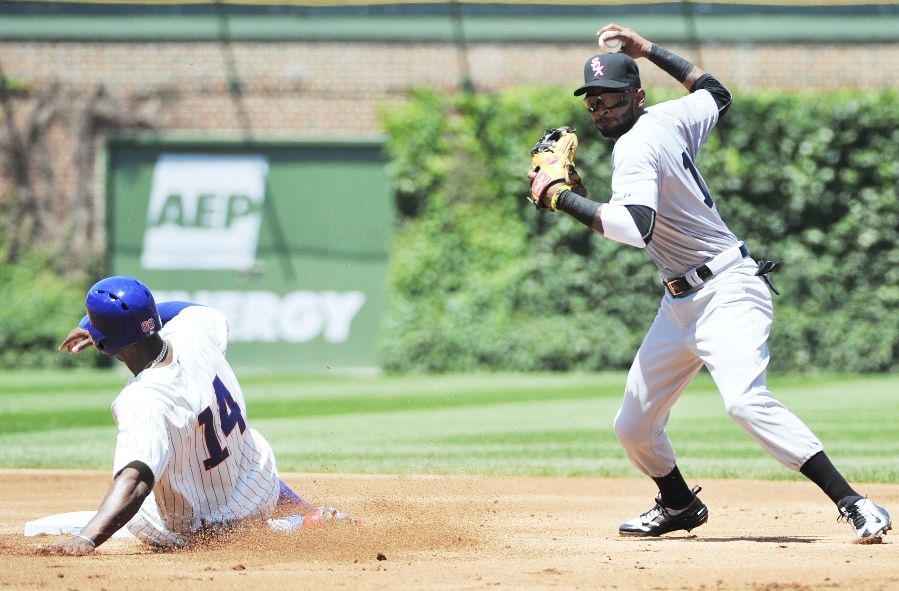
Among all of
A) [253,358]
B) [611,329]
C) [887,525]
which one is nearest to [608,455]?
[887,525]

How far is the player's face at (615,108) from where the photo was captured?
559 centimetres

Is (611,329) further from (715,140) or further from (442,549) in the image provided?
(442,549)

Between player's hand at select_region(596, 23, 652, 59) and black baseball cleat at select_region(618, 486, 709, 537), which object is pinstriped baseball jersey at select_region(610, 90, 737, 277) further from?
black baseball cleat at select_region(618, 486, 709, 537)

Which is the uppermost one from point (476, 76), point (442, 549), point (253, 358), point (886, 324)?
point (476, 76)

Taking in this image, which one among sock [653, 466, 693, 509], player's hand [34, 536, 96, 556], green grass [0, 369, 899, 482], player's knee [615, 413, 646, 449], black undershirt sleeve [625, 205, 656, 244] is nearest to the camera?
player's hand [34, 536, 96, 556]

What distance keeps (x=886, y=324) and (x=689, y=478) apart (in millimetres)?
9142

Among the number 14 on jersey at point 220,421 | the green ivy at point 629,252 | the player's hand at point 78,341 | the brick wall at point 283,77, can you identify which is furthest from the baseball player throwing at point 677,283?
the brick wall at point 283,77

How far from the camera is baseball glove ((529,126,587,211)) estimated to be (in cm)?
540

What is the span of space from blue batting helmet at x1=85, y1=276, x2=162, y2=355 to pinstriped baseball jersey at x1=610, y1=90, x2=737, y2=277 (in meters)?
1.91

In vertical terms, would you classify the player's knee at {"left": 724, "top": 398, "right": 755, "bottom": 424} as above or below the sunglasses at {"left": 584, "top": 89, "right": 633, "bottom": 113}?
below

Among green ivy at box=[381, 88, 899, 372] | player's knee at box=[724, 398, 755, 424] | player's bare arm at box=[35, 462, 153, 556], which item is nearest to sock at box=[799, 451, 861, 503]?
player's knee at box=[724, 398, 755, 424]

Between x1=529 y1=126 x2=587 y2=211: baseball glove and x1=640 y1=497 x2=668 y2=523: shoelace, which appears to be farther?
x1=640 y1=497 x2=668 y2=523: shoelace

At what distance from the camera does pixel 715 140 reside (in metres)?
17.2

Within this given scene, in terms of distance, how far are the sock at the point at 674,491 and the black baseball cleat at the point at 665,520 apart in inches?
0.9
